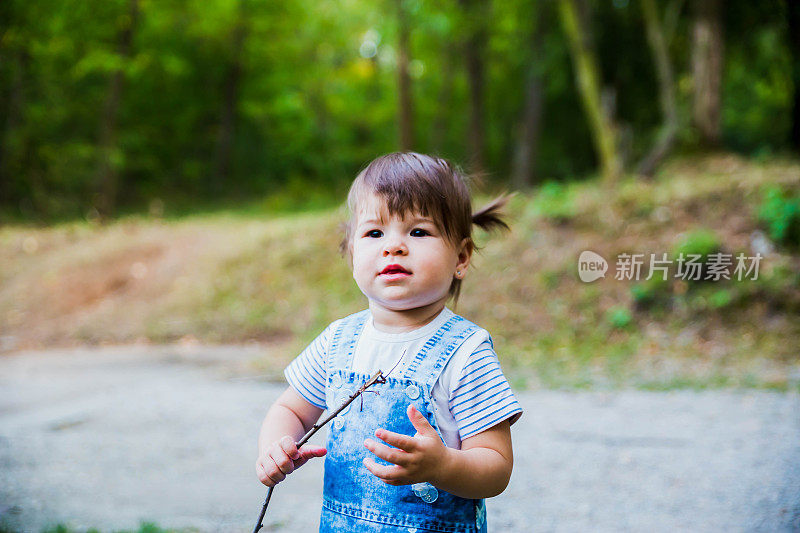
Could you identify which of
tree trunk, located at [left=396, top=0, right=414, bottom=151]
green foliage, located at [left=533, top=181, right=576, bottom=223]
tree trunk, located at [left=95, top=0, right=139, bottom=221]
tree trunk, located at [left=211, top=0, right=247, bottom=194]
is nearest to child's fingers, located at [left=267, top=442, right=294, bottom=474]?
green foliage, located at [left=533, top=181, right=576, bottom=223]

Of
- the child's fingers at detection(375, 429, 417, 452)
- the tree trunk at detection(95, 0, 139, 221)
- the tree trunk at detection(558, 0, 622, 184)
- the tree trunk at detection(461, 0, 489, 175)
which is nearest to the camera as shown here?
the child's fingers at detection(375, 429, 417, 452)

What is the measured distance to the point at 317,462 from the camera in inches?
160

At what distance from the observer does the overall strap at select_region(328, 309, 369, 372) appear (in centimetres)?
157

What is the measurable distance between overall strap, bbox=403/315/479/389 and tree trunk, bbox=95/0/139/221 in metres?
14.1

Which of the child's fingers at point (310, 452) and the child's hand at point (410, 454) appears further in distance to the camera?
the child's fingers at point (310, 452)

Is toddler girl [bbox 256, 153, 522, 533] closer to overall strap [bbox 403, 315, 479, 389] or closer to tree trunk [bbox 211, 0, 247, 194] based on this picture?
overall strap [bbox 403, 315, 479, 389]

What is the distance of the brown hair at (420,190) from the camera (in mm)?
1503

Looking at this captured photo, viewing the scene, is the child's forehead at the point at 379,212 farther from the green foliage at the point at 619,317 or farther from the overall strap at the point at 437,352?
the green foliage at the point at 619,317

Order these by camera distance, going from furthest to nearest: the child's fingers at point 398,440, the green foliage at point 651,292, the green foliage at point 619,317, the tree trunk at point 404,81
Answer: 1. the tree trunk at point 404,81
2. the green foliage at point 651,292
3. the green foliage at point 619,317
4. the child's fingers at point 398,440

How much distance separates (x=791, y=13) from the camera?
1218 centimetres

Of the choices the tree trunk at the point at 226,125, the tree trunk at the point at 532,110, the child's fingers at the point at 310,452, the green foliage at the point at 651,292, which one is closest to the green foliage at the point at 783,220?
the green foliage at the point at 651,292

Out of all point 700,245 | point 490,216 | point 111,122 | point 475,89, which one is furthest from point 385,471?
point 475,89

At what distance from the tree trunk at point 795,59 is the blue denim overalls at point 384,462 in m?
12.6

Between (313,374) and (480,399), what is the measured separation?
0.42 metres
